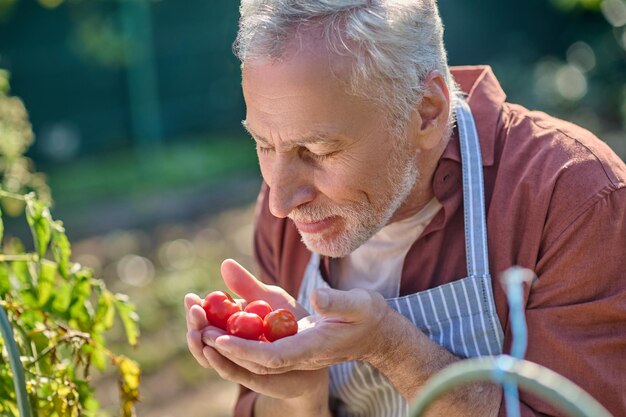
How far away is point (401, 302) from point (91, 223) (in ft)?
15.1

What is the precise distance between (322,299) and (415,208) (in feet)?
2.30

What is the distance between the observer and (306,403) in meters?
2.27

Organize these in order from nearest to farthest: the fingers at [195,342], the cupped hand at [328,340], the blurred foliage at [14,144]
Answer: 1. the cupped hand at [328,340]
2. the fingers at [195,342]
3. the blurred foliage at [14,144]

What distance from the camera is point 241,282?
7.34ft

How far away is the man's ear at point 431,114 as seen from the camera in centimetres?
226

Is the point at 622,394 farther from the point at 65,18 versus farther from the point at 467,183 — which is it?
the point at 65,18

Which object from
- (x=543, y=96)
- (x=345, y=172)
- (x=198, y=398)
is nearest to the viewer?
(x=345, y=172)

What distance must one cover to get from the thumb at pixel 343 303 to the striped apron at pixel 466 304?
→ 35cm

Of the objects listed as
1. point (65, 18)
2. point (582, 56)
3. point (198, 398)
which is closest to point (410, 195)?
point (198, 398)

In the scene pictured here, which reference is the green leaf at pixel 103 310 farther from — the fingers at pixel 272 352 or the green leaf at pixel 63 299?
the fingers at pixel 272 352

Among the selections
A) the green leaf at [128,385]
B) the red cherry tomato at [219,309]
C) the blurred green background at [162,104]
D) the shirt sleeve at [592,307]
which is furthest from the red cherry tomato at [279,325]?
the blurred green background at [162,104]

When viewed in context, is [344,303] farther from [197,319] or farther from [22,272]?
[22,272]

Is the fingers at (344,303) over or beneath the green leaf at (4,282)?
over

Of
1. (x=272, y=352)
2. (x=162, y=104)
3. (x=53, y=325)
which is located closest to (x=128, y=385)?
(x=53, y=325)
